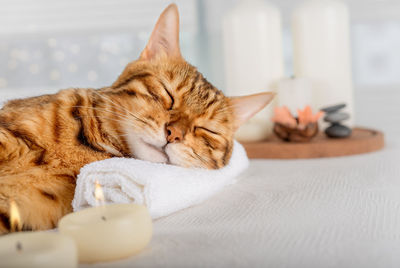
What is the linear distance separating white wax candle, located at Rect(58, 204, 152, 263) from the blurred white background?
2.49 meters

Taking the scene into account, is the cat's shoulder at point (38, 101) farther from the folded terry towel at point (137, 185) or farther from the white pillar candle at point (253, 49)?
the white pillar candle at point (253, 49)

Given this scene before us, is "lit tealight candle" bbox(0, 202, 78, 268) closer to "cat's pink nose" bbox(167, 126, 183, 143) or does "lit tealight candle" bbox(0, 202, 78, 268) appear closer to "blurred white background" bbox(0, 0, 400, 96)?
"cat's pink nose" bbox(167, 126, 183, 143)

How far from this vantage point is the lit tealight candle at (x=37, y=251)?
1.74ft

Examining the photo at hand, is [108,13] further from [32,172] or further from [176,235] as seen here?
[176,235]

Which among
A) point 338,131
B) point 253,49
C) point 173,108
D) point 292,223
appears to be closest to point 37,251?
point 292,223

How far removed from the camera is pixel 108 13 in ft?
10.1

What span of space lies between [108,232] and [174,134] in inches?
17.4

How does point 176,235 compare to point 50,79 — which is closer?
point 176,235

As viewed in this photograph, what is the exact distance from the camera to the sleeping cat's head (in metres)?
1.08

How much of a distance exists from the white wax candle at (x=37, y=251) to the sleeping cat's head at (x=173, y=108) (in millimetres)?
503

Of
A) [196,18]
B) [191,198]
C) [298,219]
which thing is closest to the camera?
[298,219]

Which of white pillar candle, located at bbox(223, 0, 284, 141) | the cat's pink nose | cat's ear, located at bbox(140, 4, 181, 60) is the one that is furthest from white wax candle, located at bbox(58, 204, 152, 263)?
white pillar candle, located at bbox(223, 0, 284, 141)

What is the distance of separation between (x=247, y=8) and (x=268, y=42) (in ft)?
0.66

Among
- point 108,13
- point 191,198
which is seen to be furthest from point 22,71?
point 191,198
